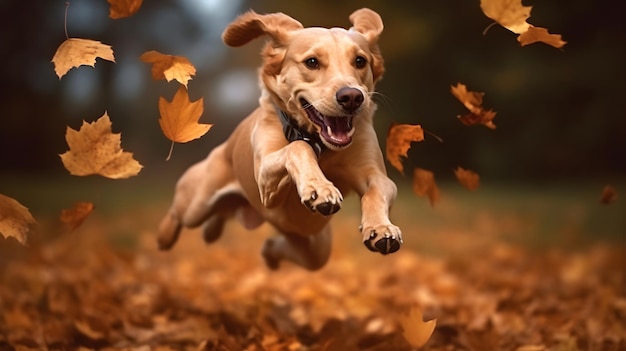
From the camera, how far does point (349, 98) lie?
8.69 ft

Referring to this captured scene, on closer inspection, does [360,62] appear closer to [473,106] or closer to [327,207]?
[473,106]

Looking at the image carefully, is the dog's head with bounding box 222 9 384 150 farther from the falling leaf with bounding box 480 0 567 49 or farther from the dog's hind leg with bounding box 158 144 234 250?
the dog's hind leg with bounding box 158 144 234 250

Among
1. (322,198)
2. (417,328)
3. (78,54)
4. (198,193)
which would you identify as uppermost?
(198,193)

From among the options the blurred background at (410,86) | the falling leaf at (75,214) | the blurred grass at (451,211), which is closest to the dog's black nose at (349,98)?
the falling leaf at (75,214)

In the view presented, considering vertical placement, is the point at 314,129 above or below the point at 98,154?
above

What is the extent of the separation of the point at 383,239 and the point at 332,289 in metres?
3.04

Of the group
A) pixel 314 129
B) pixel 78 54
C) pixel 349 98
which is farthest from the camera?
pixel 314 129

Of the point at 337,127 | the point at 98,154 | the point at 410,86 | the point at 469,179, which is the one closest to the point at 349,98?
the point at 337,127

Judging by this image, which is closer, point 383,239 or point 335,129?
point 383,239

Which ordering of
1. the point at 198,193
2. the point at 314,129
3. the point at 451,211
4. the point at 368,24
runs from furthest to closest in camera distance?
the point at 451,211 < the point at 198,193 < the point at 368,24 < the point at 314,129

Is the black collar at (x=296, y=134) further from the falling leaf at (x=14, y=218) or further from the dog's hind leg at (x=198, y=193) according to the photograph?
the falling leaf at (x=14, y=218)

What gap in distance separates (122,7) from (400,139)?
1283 mm

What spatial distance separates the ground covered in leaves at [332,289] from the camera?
3.80 m

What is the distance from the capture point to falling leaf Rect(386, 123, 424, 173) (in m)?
3.05
